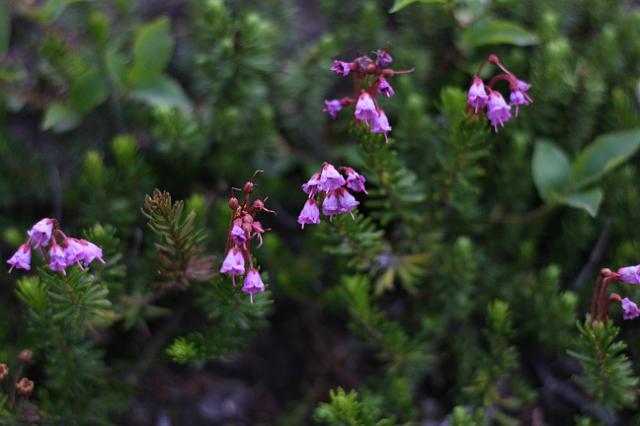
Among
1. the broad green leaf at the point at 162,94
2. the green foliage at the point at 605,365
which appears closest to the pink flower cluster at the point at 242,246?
the green foliage at the point at 605,365

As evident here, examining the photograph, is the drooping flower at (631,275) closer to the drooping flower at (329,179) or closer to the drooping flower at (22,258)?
the drooping flower at (329,179)

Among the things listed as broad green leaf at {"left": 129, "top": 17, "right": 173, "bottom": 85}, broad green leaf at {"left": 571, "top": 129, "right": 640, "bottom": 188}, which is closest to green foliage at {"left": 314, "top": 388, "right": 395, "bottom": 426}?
broad green leaf at {"left": 571, "top": 129, "right": 640, "bottom": 188}

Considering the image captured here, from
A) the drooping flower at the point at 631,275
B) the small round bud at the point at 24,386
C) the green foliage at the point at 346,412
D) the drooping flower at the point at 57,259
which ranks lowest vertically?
the small round bud at the point at 24,386

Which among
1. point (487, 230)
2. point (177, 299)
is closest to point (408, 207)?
point (487, 230)

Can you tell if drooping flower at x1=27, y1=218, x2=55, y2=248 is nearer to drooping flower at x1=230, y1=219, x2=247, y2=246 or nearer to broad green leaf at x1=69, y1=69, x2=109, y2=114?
drooping flower at x1=230, y1=219, x2=247, y2=246

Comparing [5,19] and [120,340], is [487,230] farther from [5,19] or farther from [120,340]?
[5,19]

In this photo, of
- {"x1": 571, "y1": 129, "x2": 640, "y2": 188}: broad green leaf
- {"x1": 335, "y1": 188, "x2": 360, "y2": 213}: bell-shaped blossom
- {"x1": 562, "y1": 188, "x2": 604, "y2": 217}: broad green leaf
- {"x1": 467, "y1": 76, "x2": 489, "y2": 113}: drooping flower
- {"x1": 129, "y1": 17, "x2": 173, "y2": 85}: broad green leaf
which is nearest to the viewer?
{"x1": 335, "y1": 188, "x2": 360, "y2": 213}: bell-shaped blossom

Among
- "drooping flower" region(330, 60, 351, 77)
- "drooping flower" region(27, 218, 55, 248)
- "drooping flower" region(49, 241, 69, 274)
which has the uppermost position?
"drooping flower" region(330, 60, 351, 77)
